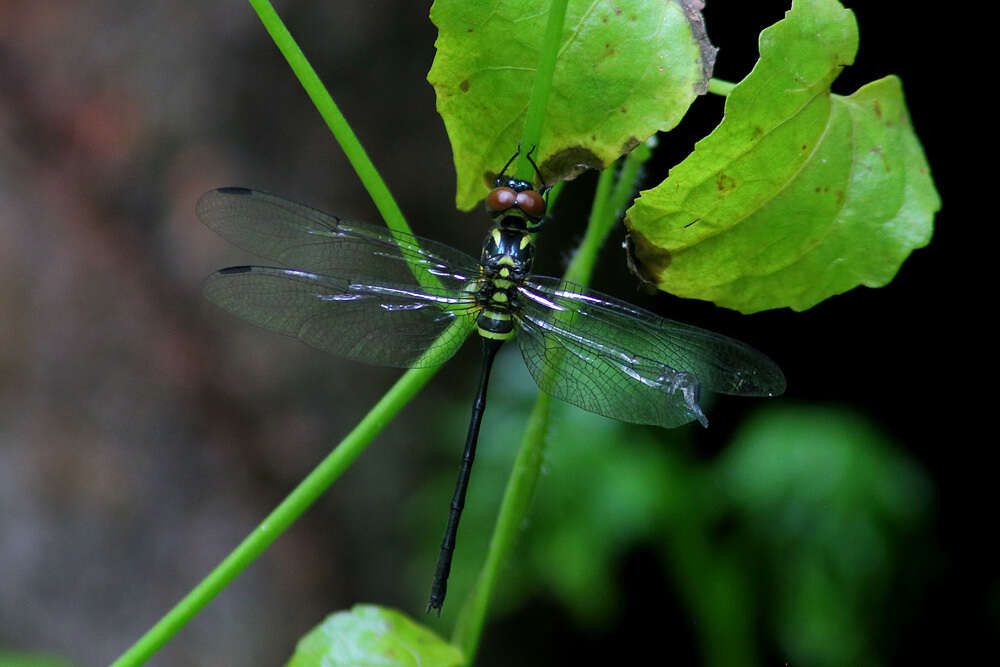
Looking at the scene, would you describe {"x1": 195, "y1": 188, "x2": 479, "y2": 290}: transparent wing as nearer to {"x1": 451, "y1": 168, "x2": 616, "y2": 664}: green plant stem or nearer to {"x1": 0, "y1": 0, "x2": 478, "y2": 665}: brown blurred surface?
{"x1": 451, "y1": 168, "x2": 616, "y2": 664}: green plant stem

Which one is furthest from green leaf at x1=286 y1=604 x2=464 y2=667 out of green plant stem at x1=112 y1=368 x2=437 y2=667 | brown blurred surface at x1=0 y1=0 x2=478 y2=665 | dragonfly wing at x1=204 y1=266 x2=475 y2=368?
brown blurred surface at x1=0 y1=0 x2=478 y2=665

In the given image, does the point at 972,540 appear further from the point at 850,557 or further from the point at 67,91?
the point at 67,91

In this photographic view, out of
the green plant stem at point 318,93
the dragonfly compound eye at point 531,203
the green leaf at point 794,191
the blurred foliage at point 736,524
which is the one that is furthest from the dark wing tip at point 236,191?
the blurred foliage at point 736,524

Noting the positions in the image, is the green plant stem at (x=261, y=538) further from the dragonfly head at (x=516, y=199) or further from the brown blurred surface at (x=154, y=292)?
the brown blurred surface at (x=154, y=292)

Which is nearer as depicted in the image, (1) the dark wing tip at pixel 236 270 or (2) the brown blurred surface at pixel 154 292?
(1) the dark wing tip at pixel 236 270

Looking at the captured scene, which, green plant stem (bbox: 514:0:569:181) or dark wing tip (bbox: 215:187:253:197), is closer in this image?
green plant stem (bbox: 514:0:569:181)

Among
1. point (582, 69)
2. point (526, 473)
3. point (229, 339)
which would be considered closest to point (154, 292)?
point (229, 339)
